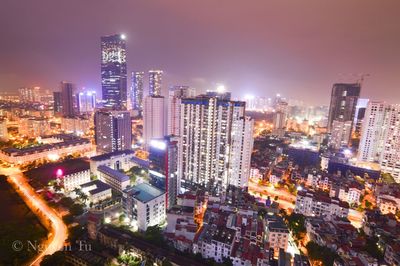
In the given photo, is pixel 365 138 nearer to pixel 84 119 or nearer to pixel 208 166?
pixel 208 166

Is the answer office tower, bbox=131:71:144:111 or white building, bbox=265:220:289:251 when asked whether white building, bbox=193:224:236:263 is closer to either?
white building, bbox=265:220:289:251

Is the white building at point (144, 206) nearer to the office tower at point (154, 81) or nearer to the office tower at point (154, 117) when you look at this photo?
the office tower at point (154, 117)

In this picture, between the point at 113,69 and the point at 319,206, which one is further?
the point at 113,69

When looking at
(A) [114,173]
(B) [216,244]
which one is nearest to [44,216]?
(A) [114,173]

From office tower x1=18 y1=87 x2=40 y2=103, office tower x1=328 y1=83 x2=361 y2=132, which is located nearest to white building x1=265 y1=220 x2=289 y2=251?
office tower x1=328 y1=83 x2=361 y2=132

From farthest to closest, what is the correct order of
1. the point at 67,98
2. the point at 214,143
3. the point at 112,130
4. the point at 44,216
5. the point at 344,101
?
the point at 67,98, the point at 344,101, the point at 112,130, the point at 214,143, the point at 44,216
